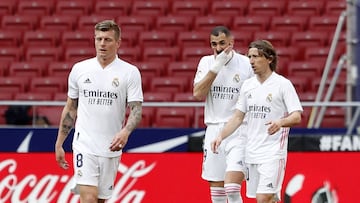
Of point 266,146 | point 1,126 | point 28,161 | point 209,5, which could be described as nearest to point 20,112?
point 1,126

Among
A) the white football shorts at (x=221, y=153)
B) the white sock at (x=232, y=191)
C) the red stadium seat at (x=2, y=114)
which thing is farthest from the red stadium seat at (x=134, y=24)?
the white sock at (x=232, y=191)

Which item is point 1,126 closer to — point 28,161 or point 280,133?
point 28,161

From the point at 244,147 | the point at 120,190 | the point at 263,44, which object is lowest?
the point at 120,190

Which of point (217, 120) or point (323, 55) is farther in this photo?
point (323, 55)

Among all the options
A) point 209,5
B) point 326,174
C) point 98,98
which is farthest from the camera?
point 209,5

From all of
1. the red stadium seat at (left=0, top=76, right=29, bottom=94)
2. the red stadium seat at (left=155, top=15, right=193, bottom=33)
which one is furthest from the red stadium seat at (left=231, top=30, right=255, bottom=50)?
the red stadium seat at (left=0, top=76, right=29, bottom=94)

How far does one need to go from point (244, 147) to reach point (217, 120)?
0.40 metres

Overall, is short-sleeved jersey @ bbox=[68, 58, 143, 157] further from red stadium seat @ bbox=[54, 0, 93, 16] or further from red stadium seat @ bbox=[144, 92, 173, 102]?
red stadium seat @ bbox=[54, 0, 93, 16]

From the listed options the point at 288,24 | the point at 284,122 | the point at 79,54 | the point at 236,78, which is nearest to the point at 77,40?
the point at 79,54

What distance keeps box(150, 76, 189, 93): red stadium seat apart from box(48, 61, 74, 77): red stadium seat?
5.17ft

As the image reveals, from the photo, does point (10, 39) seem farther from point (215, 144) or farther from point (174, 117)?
point (215, 144)

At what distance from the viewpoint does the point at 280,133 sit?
1001 centimetres

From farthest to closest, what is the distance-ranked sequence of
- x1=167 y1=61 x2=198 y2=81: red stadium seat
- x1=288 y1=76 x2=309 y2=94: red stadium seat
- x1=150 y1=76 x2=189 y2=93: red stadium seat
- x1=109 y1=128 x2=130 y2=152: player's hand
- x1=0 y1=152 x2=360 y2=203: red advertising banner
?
x1=167 y1=61 x2=198 y2=81: red stadium seat < x1=150 y1=76 x2=189 y2=93: red stadium seat < x1=288 y1=76 x2=309 y2=94: red stadium seat < x1=0 y1=152 x2=360 y2=203: red advertising banner < x1=109 y1=128 x2=130 y2=152: player's hand

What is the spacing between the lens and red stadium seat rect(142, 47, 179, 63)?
18.4m
